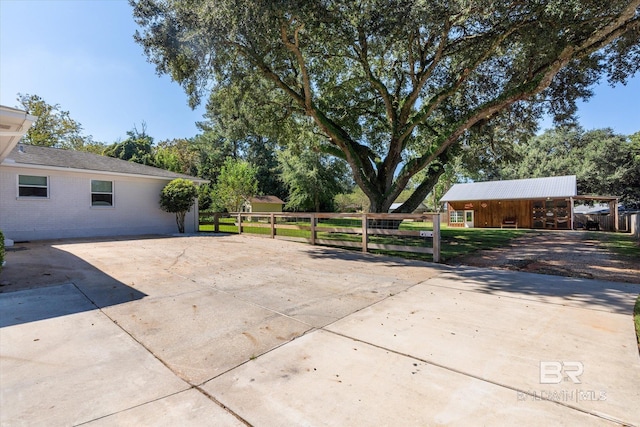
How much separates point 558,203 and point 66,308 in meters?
29.3

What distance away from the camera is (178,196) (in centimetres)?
1377

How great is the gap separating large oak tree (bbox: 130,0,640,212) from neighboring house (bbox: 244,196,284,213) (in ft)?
58.9

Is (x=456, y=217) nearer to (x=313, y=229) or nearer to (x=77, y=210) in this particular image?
(x=313, y=229)

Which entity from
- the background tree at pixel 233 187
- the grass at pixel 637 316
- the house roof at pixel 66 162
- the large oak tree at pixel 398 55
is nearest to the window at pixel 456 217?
the large oak tree at pixel 398 55

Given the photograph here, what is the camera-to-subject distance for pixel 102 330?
130 inches

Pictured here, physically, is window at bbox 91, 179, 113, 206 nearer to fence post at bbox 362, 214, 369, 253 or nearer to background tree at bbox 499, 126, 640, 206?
fence post at bbox 362, 214, 369, 253

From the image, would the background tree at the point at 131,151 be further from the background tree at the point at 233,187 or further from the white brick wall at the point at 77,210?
the white brick wall at the point at 77,210

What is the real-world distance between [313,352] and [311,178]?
29.4 metres

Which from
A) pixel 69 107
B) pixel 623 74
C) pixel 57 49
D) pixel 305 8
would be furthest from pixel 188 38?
pixel 69 107

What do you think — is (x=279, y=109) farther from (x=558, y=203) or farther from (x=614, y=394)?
(x=558, y=203)

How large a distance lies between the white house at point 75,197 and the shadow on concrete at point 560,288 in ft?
42.5

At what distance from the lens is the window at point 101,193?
1260 cm

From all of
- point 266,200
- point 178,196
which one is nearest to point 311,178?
point 266,200

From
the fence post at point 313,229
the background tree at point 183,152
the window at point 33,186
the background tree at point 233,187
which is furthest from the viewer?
the background tree at point 183,152
